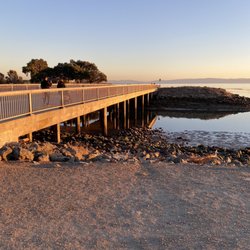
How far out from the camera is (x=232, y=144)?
19609 mm

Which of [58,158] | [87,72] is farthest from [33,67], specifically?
[58,158]

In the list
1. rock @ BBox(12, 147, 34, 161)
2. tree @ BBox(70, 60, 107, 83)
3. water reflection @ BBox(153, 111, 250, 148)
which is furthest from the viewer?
tree @ BBox(70, 60, 107, 83)

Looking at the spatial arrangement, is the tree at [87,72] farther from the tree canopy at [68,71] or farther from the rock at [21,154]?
the rock at [21,154]

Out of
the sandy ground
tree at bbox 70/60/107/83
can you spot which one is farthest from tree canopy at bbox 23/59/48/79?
the sandy ground

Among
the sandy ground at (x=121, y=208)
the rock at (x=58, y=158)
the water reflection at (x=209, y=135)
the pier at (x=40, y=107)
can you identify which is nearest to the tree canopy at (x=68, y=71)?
the water reflection at (x=209, y=135)

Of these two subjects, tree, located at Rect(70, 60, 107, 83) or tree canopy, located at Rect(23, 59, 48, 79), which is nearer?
tree, located at Rect(70, 60, 107, 83)

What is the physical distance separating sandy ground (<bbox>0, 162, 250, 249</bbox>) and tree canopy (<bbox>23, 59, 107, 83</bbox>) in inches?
Result: 2229

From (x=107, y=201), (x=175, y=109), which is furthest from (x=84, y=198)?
(x=175, y=109)

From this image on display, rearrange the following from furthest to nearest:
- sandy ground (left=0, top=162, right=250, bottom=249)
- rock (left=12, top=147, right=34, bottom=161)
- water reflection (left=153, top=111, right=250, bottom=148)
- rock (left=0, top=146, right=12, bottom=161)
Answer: water reflection (left=153, top=111, right=250, bottom=148), rock (left=12, top=147, right=34, bottom=161), rock (left=0, top=146, right=12, bottom=161), sandy ground (left=0, top=162, right=250, bottom=249)

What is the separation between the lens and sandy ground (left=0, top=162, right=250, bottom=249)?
155 inches

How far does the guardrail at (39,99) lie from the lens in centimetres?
927

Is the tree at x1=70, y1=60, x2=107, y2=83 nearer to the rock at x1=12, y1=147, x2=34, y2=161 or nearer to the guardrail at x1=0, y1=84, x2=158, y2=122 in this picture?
the guardrail at x1=0, y1=84, x2=158, y2=122

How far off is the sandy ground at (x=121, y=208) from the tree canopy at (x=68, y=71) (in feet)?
186

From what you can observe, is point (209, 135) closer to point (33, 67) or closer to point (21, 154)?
point (21, 154)
